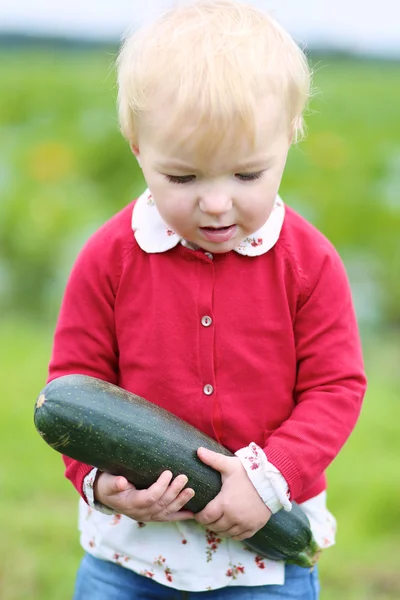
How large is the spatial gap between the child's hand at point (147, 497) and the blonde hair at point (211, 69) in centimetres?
77

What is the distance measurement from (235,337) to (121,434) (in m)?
0.35

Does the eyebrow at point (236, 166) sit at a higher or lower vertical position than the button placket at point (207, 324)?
higher

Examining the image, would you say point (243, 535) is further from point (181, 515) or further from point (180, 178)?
point (180, 178)

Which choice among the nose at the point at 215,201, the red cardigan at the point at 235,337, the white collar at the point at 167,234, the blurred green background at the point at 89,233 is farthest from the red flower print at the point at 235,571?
the blurred green background at the point at 89,233

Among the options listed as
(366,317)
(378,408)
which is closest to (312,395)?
(378,408)

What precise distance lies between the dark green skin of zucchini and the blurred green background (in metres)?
1.14

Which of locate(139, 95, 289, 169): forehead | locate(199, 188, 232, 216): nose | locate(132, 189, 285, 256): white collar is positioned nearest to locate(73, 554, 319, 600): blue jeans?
locate(132, 189, 285, 256): white collar

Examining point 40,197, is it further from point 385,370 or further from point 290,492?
point 290,492

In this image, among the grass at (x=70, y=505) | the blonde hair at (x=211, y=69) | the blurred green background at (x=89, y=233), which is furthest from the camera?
the blurred green background at (x=89, y=233)

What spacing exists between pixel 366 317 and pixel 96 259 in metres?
3.65

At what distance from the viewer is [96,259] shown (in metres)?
2.61

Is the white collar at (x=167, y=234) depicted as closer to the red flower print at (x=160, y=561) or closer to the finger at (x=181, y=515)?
the finger at (x=181, y=515)

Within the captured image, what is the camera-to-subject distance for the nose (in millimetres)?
2332

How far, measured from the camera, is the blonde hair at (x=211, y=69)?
89.2 inches
